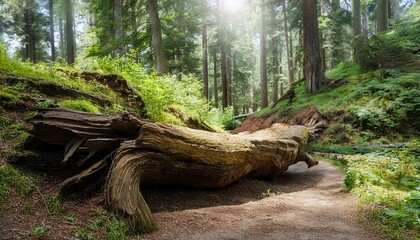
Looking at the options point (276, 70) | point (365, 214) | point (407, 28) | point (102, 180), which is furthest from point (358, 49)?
point (276, 70)

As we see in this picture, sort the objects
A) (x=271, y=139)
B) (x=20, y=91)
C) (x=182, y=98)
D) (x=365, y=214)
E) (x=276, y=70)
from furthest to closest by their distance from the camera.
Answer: (x=276, y=70)
(x=182, y=98)
(x=271, y=139)
(x=20, y=91)
(x=365, y=214)

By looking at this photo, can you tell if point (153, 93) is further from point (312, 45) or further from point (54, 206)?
point (312, 45)

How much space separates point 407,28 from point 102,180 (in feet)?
56.1

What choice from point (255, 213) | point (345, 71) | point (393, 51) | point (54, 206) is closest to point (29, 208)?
point (54, 206)

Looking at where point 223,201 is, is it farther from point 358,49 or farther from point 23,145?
point 358,49

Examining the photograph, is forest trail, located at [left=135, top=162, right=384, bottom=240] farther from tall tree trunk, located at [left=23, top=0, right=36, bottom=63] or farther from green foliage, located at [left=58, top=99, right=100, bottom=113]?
tall tree trunk, located at [left=23, top=0, right=36, bottom=63]

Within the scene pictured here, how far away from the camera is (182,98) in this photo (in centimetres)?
927

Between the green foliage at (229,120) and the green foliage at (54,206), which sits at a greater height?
the green foliage at (229,120)

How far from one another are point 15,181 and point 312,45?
13295 millimetres

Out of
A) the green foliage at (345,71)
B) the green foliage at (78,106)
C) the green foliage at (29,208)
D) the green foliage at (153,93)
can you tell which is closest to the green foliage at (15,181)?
the green foliage at (29,208)

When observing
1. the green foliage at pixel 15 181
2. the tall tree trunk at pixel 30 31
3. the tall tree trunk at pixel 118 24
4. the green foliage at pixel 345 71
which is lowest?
the green foliage at pixel 15 181

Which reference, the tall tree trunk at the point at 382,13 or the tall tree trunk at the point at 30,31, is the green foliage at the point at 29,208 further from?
the tall tree trunk at the point at 30,31

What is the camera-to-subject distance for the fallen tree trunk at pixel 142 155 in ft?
11.2

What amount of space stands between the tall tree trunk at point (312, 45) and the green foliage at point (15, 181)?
42.7ft
